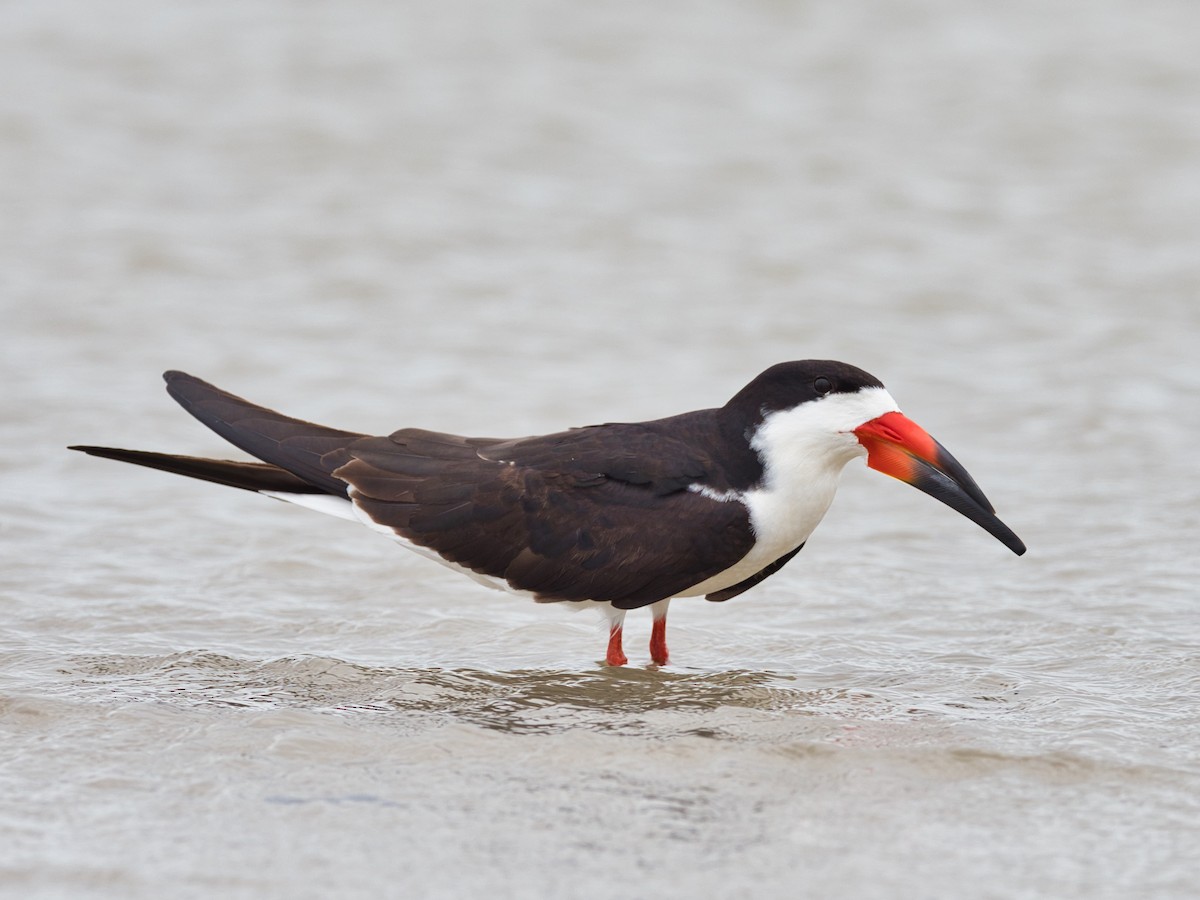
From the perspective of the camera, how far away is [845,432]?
5.48 meters

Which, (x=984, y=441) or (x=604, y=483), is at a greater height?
(x=984, y=441)

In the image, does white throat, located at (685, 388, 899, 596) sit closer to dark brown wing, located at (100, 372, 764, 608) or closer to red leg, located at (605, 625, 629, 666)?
dark brown wing, located at (100, 372, 764, 608)

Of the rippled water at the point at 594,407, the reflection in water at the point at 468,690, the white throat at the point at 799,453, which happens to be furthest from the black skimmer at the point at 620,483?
the rippled water at the point at 594,407

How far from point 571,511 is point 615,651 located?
616mm

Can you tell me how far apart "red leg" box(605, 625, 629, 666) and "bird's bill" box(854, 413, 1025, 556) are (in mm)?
1149

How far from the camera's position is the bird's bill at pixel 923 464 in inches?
216

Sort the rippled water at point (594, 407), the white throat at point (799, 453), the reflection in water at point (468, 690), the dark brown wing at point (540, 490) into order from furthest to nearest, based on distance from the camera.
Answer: the dark brown wing at point (540, 490)
the white throat at point (799, 453)
the reflection in water at point (468, 690)
the rippled water at point (594, 407)

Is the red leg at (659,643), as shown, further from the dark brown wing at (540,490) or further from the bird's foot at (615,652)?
the dark brown wing at (540,490)

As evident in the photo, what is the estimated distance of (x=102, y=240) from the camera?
11.5 meters

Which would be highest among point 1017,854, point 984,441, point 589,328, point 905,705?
point 589,328

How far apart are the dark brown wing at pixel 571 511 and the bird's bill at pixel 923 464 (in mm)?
526

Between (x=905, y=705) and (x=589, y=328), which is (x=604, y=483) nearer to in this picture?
(x=905, y=705)

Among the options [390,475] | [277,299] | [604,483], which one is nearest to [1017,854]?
[604,483]

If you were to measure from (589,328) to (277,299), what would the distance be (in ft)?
7.09
